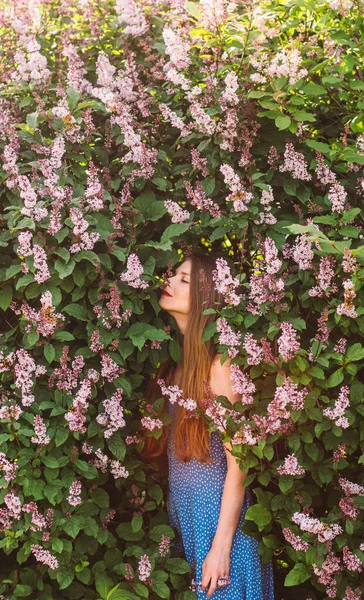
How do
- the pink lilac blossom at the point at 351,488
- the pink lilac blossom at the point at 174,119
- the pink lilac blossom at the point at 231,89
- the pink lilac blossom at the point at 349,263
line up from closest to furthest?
the pink lilac blossom at the point at 349,263
the pink lilac blossom at the point at 351,488
the pink lilac blossom at the point at 231,89
the pink lilac blossom at the point at 174,119

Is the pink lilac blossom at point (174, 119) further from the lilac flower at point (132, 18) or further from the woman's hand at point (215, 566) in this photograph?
the woman's hand at point (215, 566)

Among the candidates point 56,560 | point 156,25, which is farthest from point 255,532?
point 156,25

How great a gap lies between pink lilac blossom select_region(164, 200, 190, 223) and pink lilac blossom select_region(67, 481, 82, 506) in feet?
3.42

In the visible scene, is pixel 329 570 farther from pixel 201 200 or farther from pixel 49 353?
pixel 201 200

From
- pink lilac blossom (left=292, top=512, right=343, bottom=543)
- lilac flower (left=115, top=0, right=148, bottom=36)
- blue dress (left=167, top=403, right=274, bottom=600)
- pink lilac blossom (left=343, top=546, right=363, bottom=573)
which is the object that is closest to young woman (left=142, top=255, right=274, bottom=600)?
blue dress (left=167, top=403, right=274, bottom=600)

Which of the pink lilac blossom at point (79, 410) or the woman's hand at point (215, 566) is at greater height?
the pink lilac blossom at point (79, 410)

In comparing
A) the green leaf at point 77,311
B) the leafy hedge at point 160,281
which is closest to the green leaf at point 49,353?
the leafy hedge at point 160,281

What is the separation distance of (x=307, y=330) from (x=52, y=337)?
100 cm

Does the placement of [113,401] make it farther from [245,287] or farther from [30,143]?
[30,143]

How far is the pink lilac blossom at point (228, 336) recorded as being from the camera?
266 centimetres

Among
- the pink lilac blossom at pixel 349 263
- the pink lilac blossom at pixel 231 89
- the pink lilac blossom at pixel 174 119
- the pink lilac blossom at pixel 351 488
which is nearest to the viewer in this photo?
the pink lilac blossom at pixel 349 263

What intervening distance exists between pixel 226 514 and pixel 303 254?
107 centimetres

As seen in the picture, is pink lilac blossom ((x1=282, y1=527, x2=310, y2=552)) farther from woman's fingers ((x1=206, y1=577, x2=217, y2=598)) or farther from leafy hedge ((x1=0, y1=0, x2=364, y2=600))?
woman's fingers ((x1=206, y1=577, x2=217, y2=598))

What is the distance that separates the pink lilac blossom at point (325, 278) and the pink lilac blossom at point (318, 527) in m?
0.80
